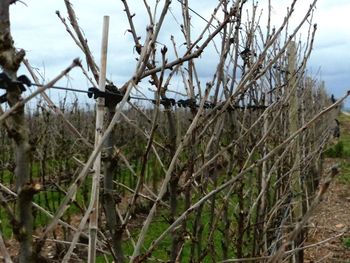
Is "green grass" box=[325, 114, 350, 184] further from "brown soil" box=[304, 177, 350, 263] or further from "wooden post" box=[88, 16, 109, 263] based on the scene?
"wooden post" box=[88, 16, 109, 263]

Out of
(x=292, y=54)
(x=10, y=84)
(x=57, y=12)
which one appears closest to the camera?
(x=10, y=84)

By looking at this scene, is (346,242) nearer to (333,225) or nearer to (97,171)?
(333,225)


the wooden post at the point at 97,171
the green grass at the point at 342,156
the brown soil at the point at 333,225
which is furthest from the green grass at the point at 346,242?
the wooden post at the point at 97,171

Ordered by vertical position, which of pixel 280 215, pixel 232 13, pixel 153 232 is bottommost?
pixel 153 232

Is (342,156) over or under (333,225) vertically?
over

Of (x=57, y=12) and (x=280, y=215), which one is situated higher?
(x=57, y=12)

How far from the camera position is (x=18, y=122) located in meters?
1.00

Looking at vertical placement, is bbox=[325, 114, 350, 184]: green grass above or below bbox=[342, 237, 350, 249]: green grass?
above

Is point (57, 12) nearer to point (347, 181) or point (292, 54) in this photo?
point (292, 54)

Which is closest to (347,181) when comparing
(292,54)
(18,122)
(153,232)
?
(153,232)

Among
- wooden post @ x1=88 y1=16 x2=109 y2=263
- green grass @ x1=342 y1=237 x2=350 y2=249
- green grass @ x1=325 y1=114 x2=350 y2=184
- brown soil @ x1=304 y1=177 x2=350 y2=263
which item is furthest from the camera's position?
green grass @ x1=325 y1=114 x2=350 y2=184

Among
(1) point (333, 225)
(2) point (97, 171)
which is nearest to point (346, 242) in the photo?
(1) point (333, 225)

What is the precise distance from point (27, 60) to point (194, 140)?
0.80 metres

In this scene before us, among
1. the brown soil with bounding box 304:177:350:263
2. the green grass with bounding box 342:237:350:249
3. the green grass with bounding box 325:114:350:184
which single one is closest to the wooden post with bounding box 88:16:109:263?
the brown soil with bounding box 304:177:350:263
